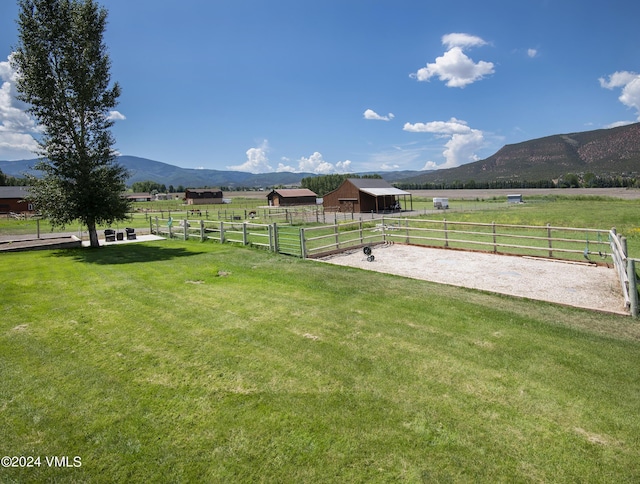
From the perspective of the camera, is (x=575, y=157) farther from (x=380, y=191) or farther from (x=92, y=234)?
(x=92, y=234)

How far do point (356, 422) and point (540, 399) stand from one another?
2.09m

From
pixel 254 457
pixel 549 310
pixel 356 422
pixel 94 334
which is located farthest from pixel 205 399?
pixel 549 310

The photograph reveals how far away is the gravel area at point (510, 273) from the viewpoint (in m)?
8.21

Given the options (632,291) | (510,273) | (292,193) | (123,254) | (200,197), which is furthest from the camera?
(200,197)

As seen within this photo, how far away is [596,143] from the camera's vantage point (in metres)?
166

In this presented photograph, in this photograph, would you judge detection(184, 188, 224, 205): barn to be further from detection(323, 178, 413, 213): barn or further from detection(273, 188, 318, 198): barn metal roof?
detection(323, 178, 413, 213): barn

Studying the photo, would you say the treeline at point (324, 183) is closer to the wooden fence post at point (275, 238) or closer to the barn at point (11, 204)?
the barn at point (11, 204)

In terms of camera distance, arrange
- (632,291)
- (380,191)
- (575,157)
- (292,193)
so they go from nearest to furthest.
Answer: (632,291) < (380,191) < (292,193) < (575,157)

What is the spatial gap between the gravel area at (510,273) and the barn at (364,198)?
35.0 meters

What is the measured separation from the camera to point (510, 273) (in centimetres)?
1051

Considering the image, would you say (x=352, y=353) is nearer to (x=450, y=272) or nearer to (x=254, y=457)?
(x=254, y=457)

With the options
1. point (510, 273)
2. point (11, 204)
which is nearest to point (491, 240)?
point (510, 273)

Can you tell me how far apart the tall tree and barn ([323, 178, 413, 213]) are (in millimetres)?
35281

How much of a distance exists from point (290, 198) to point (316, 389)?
71.2 m
